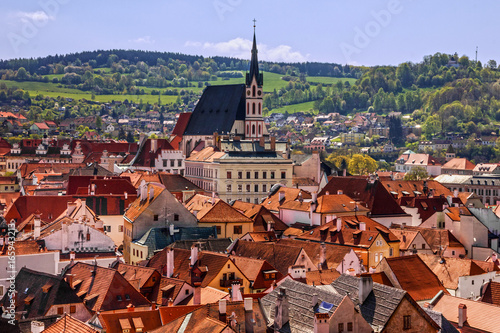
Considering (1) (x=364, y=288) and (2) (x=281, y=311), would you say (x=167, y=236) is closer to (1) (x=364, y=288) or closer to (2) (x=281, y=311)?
(1) (x=364, y=288)

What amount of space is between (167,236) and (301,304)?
31.4 meters

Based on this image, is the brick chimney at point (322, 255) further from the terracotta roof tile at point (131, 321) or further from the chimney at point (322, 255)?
the terracotta roof tile at point (131, 321)

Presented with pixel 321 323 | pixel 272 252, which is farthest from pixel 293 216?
pixel 321 323

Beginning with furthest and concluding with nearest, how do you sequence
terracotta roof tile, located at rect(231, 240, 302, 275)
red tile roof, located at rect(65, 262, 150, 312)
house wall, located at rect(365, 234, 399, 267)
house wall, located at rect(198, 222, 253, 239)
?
1. house wall, located at rect(198, 222, 253, 239)
2. house wall, located at rect(365, 234, 399, 267)
3. terracotta roof tile, located at rect(231, 240, 302, 275)
4. red tile roof, located at rect(65, 262, 150, 312)

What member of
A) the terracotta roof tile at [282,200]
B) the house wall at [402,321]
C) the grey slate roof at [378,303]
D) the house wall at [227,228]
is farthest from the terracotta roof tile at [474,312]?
the terracotta roof tile at [282,200]

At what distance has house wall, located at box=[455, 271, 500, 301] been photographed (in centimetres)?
5769

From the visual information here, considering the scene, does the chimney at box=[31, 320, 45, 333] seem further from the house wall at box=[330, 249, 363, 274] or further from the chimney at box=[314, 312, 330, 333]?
the house wall at box=[330, 249, 363, 274]

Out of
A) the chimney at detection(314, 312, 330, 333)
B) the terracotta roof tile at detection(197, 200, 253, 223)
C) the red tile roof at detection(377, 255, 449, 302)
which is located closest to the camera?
the chimney at detection(314, 312, 330, 333)

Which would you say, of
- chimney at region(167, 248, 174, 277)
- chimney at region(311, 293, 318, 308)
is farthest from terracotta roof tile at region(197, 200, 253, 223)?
chimney at region(311, 293, 318, 308)

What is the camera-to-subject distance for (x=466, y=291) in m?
57.8

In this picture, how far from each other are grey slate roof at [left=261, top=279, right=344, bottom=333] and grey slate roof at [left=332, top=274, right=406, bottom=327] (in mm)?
1971

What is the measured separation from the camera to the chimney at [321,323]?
35094 millimetres

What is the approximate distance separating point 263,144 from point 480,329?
70842 millimetres

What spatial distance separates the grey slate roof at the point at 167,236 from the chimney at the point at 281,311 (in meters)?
28.8
